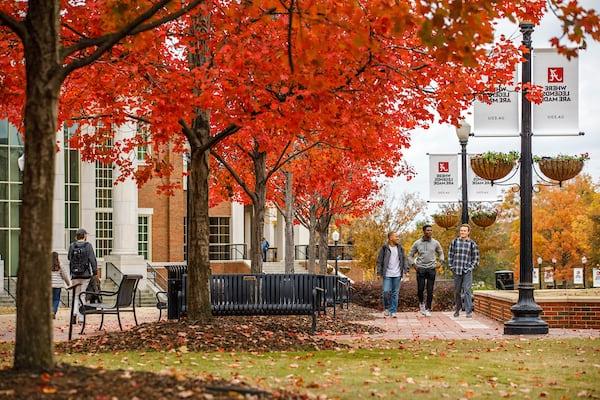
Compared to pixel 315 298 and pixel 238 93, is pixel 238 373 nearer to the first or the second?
pixel 238 93

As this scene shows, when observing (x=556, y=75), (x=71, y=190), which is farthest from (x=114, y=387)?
(x=71, y=190)

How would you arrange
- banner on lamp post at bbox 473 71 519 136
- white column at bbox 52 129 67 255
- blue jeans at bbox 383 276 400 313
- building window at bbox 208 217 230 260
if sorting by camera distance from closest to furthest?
1. banner on lamp post at bbox 473 71 519 136
2. blue jeans at bbox 383 276 400 313
3. white column at bbox 52 129 67 255
4. building window at bbox 208 217 230 260

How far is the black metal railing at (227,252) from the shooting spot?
5453 cm

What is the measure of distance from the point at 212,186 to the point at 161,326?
18.3 metres

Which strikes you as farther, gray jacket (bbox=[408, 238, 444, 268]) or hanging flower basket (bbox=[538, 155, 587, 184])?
gray jacket (bbox=[408, 238, 444, 268])

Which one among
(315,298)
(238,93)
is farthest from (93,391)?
(315,298)

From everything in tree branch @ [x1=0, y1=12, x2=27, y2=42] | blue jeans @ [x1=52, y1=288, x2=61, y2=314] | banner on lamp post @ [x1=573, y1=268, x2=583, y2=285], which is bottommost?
banner on lamp post @ [x1=573, y1=268, x2=583, y2=285]

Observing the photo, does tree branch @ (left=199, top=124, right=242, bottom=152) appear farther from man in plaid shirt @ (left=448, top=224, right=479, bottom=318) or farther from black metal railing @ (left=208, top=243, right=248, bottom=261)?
black metal railing @ (left=208, top=243, right=248, bottom=261)

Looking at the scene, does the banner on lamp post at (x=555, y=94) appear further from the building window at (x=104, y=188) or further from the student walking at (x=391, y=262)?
the building window at (x=104, y=188)

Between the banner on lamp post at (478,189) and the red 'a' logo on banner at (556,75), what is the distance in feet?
40.4

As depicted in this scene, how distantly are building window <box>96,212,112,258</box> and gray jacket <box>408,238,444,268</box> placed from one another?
23.6 metres

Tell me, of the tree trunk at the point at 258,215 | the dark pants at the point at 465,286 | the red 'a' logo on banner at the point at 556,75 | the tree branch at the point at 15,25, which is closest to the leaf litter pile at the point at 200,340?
the tree branch at the point at 15,25

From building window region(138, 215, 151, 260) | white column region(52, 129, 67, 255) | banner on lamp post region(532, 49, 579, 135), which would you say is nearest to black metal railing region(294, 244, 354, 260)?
building window region(138, 215, 151, 260)

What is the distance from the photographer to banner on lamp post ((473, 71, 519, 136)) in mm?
18047
